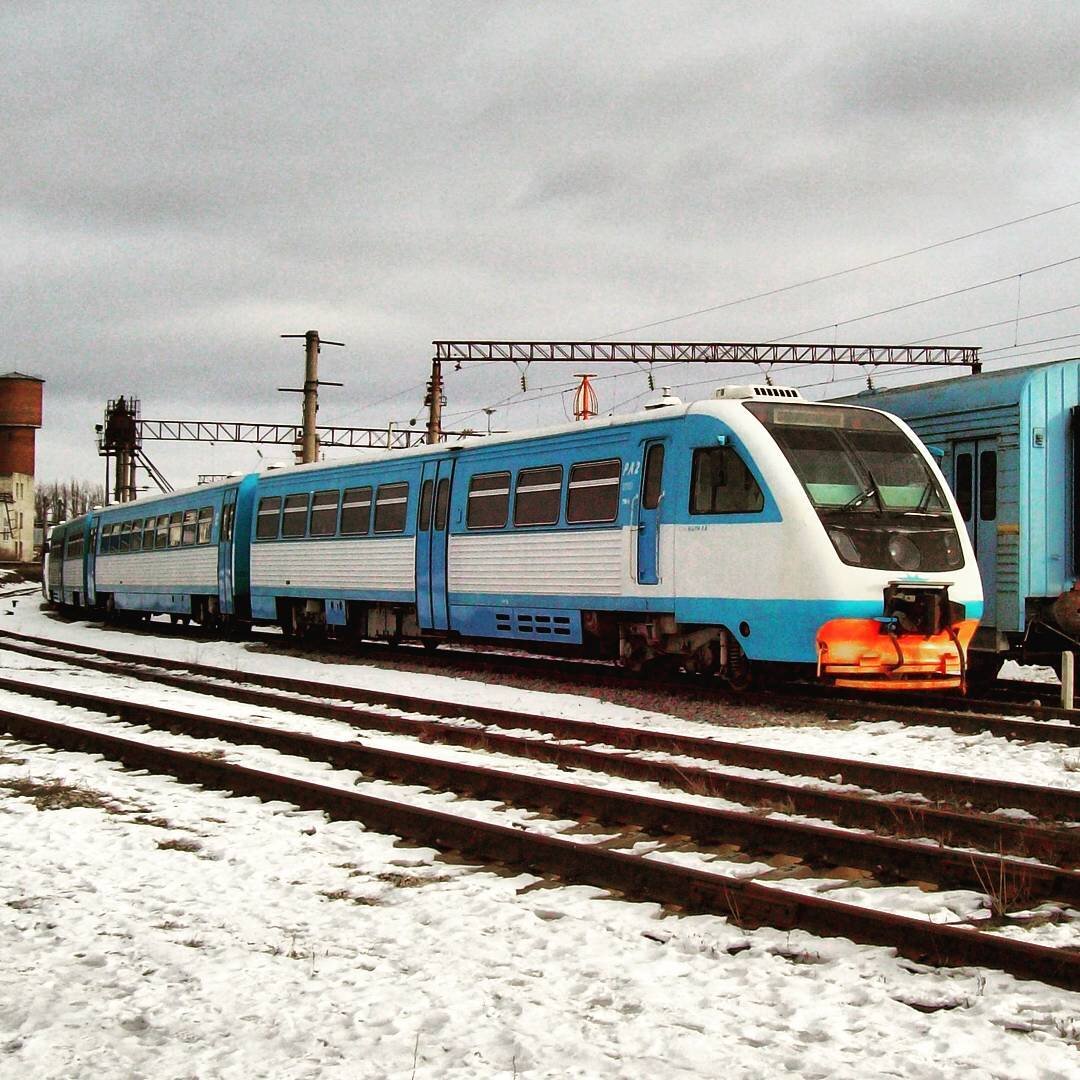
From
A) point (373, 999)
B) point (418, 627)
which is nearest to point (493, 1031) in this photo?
point (373, 999)

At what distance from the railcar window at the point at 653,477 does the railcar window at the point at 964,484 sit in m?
3.64

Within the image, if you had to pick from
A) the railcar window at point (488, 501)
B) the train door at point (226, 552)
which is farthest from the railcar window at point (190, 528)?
the railcar window at point (488, 501)

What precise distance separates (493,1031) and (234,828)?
3.51 m

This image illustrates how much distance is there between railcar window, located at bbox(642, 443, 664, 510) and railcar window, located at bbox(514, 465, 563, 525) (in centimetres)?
171

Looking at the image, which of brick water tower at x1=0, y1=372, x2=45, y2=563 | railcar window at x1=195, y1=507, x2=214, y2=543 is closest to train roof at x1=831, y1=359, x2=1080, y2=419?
railcar window at x1=195, y1=507, x2=214, y2=543

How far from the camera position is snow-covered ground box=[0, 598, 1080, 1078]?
13.1 ft

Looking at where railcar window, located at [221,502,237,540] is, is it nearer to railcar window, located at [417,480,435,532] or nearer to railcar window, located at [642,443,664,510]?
railcar window, located at [417,480,435,532]

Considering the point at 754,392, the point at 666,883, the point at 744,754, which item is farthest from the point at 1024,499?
the point at 666,883

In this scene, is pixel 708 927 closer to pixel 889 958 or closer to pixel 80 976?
pixel 889 958

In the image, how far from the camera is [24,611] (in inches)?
1661

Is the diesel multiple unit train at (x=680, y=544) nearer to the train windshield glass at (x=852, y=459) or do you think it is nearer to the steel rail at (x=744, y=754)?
the train windshield glass at (x=852, y=459)

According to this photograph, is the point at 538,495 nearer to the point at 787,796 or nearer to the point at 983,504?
the point at 983,504

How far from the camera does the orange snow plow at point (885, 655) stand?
11320mm

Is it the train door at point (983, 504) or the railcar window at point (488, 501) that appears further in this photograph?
the railcar window at point (488, 501)
